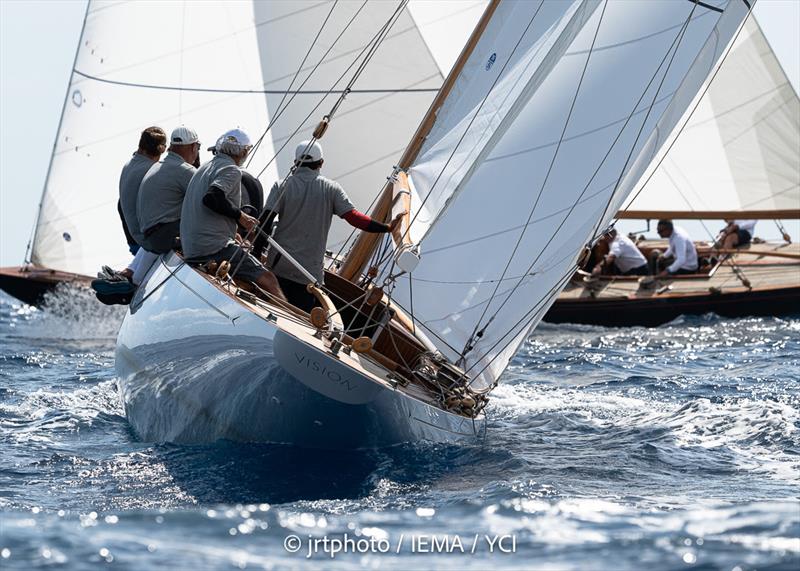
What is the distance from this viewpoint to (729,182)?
20000 mm

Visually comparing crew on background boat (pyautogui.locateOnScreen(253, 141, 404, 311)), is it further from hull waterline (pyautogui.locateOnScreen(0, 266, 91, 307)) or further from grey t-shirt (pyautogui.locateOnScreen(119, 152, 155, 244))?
hull waterline (pyautogui.locateOnScreen(0, 266, 91, 307))

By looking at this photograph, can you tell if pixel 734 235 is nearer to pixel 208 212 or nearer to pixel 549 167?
pixel 549 167

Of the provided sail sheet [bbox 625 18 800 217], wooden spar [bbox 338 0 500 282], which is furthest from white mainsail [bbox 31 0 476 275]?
wooden spar [bbox 338 0 500 282]

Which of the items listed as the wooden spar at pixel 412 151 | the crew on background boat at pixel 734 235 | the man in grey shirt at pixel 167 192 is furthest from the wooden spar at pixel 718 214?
the man in grey shirt at pixel 167 192

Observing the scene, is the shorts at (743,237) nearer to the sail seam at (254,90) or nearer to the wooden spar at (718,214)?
the wooden spar at (718,214)

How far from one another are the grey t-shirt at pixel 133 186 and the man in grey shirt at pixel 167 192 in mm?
279

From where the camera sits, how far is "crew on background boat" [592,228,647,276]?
2000 centimetres

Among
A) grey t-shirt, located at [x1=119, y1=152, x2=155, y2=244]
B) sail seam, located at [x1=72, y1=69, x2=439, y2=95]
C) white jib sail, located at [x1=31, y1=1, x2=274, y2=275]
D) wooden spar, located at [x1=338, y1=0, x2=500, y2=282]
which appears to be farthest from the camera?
white jib sail, located at [x1=31, y1=1, x2=274, y2=275]

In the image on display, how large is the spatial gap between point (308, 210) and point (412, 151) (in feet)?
4.27


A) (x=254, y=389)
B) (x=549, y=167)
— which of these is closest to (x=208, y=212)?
(x=254, y=389)

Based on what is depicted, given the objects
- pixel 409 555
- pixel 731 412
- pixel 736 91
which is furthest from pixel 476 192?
pixel 736 91

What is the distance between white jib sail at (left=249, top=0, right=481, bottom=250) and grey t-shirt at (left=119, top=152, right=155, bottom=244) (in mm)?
6383

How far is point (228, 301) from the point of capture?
7.61m

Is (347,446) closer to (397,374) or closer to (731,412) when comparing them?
(397,374)
